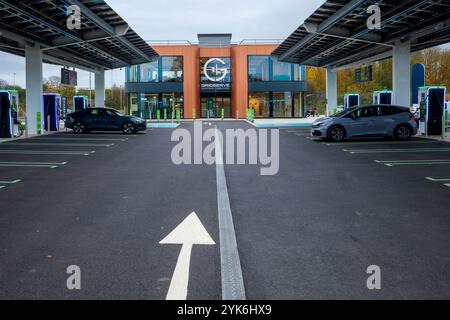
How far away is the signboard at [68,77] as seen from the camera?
30.7 m

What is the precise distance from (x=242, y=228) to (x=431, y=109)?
19.0 meters

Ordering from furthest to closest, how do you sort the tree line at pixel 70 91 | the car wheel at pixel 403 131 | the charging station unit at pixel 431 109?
the tree line at pixel 70 91, the charging station unit at pixel 431 109, the car wheel at pixel 403 131

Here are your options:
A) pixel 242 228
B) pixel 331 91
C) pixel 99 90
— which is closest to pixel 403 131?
pixel 242 228

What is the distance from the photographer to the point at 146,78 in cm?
5825

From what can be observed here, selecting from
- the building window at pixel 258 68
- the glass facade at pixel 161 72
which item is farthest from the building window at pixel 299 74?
the glass facade at pixel 161 72

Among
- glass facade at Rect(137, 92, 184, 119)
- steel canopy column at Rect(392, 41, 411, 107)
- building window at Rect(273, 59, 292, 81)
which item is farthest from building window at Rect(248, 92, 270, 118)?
steel canopy column at Rect(392, 41, 411, 107)

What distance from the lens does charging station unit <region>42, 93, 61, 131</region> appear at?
29.6 meters

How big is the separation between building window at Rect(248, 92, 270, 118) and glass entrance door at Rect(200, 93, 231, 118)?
3.41m

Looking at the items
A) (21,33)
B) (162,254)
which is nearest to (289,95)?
(21,33)

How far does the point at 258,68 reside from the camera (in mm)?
58281

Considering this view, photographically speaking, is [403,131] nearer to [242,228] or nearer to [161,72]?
[242,228]

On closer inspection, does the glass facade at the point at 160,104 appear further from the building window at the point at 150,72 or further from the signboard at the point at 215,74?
the signboard at the point at 215,74

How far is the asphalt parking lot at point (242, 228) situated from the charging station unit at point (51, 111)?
16613 mm
